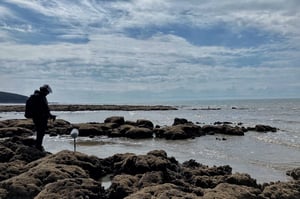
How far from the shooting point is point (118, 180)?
10.5 m

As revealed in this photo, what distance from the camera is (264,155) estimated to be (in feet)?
68.8

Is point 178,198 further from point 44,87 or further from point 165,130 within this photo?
point 165,130

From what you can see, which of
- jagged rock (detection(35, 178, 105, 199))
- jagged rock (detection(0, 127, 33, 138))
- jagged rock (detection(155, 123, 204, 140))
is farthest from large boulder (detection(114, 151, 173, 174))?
jagged rock (detection(0, 127, 33, 138))

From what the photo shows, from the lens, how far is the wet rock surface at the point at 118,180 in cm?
873

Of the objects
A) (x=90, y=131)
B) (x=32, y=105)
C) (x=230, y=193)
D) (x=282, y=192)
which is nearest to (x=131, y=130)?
(x=90, y=131)

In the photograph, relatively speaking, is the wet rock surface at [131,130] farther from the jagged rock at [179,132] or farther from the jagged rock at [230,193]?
the jagged rock at [230,193]

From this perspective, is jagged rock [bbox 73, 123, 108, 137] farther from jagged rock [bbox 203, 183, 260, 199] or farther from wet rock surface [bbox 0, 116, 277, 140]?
jagged rock [bbox 203, 183, 260, 199]

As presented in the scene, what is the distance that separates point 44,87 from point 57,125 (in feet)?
77.0

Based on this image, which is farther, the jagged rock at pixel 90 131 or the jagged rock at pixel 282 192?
the jagged rock at pixel 90 131

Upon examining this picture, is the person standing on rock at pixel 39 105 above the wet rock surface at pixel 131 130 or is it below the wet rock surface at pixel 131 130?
above

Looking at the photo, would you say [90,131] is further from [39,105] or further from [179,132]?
[39,105]

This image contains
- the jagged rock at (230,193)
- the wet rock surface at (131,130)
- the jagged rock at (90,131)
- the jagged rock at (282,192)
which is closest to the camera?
the jagged rock at (230,193)

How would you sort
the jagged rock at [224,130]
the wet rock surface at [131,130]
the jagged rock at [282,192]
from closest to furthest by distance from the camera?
the jagged rock at [282,192] → the wet rock surface at [131,130] → the jagged rock at [224,130]

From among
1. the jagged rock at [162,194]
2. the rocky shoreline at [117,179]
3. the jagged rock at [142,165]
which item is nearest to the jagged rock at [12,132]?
the rocky shoreline at [117,179]
